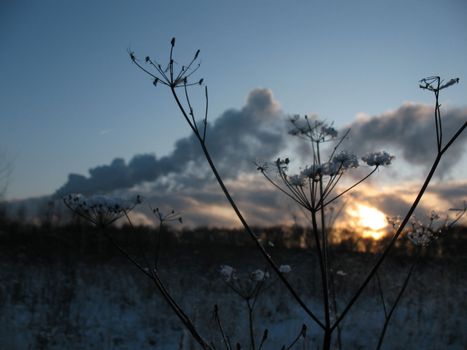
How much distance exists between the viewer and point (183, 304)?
1385 centimetres

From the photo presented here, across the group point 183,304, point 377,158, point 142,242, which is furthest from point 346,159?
point 142,242

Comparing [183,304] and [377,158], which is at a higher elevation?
[377,158]

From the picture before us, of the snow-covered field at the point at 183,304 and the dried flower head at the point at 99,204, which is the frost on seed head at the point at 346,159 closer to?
the dried flower head at the point at 99,204

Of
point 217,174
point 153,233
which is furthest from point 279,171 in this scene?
point 153,233

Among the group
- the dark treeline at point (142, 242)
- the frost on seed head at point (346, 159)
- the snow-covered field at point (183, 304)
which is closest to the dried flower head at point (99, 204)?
the frost on seed head at point (346, 159)

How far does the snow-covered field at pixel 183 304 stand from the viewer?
1086 cm

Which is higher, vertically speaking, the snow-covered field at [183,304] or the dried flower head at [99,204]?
the dried flower head at [99,204]

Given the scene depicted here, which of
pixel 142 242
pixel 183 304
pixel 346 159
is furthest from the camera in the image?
pixel 142 242

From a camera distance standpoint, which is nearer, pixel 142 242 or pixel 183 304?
pixel 183 304

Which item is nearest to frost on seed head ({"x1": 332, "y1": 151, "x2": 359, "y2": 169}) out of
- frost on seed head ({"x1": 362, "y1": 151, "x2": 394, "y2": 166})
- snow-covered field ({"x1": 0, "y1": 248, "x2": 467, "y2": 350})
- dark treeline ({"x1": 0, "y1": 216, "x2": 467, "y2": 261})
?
frost on seed head ({"x1": 362, "y1": 151, "x2": 394, "y2": 166})

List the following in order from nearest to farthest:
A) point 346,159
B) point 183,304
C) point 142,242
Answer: point 346,159
point 183,304
point 142,242

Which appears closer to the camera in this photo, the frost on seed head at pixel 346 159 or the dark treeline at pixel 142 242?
the frost on seed head at pixel 346 159

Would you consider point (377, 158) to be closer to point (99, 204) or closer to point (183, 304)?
point (99, 204)

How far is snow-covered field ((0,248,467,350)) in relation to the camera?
10859 millimetres
